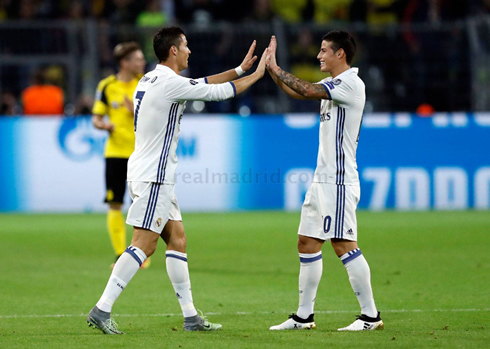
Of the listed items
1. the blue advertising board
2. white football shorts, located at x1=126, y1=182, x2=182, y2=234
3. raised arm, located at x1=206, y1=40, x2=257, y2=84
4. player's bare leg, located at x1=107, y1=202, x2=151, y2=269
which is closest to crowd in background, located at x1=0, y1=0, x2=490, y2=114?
the blue advertising board

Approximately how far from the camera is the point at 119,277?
570 cm

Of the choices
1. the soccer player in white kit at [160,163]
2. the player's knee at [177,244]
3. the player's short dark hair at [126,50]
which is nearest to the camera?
the soccer player in white kit at [160,163]

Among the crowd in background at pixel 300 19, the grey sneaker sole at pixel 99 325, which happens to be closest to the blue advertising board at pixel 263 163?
the crowd in background at pixel 300 19

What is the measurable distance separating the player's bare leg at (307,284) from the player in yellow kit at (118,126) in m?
3.45

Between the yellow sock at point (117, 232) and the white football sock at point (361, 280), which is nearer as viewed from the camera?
the white football sock at point (361, 280)

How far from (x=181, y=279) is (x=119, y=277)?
0.47 meters

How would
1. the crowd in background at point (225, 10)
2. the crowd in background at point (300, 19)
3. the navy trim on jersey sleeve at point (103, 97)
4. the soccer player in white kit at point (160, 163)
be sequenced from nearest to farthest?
the soccer player in white kit at point (160, 163), the navy trim on jersey sleeve at point (103, 97), the crowd in background at point (300, 19), the crowd in background at point (225, 10)

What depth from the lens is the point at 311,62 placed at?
56.0ft

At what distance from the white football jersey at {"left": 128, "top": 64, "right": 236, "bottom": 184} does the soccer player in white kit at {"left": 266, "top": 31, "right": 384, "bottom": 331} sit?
0.59 m

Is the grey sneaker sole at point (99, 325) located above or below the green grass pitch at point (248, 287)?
above

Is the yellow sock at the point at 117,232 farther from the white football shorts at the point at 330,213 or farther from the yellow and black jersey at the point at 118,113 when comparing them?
the white football shorts at the point at 330,213

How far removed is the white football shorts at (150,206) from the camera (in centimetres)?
577

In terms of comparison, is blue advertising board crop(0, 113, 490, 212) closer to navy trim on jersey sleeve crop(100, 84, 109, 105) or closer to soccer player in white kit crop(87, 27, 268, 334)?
navy trim on jersey sleeve crop(100, 84, 109, 105)

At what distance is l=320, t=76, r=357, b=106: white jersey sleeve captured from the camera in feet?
19.2
